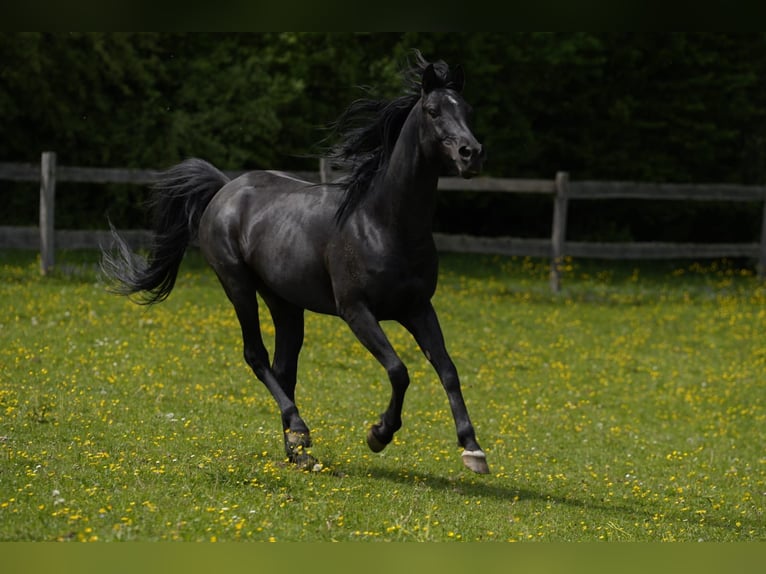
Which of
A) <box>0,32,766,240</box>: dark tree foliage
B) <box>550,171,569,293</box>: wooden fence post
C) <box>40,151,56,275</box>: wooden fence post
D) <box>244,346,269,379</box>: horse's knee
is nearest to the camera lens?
<box>244,346,269,379</box>: horse's knee

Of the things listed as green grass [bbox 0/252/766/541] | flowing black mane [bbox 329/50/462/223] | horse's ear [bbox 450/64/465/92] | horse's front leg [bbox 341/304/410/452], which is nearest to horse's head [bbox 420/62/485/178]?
horse's ear [bbox 450/64/465/92]

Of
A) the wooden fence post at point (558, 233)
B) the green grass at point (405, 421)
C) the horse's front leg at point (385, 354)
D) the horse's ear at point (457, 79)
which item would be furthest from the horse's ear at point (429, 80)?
the wooden fence post at point (558, 233)

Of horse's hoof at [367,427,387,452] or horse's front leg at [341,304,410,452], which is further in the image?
horse's hoof at [367,427,387,452]

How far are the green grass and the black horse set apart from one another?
2.71 feet

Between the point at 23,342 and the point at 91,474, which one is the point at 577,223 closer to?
the point at 23,342

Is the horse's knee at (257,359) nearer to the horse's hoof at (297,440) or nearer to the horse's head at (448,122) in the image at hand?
the horse's hoof at (297,440)

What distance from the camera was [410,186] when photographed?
286 inches

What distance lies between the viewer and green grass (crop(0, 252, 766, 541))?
21.0 ft

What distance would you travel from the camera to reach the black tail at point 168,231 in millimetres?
9070

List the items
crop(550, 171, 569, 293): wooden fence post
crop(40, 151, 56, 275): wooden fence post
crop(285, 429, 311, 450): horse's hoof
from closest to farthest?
1. crop(285, 429, 311, 450): horse's hoof
2. crop(40, 151, 56, 275): wooden fence post
3. crop(550, 171, 569, 293): wooden fence post

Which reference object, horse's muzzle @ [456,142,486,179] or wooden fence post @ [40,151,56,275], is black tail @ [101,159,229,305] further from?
wooden fence post @ [40,151,56,275]

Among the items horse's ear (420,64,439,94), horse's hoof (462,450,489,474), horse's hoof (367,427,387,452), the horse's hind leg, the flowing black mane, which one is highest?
horse's ear (420,64,439,94)

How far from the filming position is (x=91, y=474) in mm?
6914

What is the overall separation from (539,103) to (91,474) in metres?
25.3
